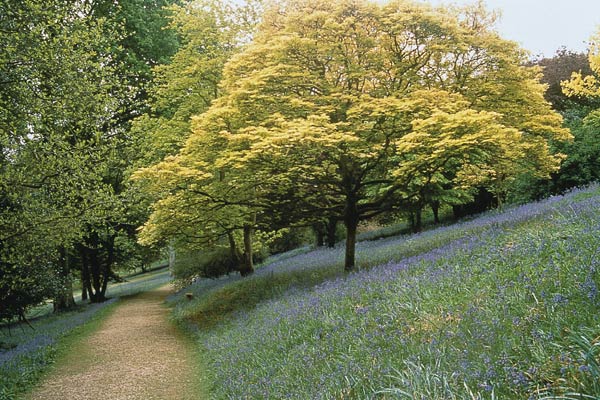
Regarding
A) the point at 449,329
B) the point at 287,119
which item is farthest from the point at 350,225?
the point at 449,329

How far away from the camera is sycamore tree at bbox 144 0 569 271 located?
1064cm

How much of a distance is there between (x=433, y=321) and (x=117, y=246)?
29094 millimetres

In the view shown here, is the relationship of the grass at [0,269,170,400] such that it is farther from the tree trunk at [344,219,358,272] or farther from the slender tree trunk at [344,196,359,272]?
the slender tree trunk at [344,196,359,272]

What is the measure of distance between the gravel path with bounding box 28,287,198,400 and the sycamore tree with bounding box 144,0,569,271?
354cm

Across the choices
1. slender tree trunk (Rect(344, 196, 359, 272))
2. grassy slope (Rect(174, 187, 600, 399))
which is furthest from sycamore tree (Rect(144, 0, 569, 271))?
grassy slope (Rect(174, 187, 600, 399))

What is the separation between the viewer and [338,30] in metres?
11.5

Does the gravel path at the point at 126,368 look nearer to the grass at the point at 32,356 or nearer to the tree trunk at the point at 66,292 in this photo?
the grass at the point at 32,356

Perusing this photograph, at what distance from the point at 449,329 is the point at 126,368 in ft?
26.5

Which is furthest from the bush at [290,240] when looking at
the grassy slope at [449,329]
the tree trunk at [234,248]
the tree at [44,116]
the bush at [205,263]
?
the grassy slope at [449,329]

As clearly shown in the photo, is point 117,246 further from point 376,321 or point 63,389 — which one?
point 376,321

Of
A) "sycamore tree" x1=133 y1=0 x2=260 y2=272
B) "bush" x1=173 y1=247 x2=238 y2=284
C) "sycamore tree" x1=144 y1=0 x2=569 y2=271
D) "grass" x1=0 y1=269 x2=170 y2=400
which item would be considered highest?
"sycamore tree" x1=133 y1=0 x2=260 y2=272

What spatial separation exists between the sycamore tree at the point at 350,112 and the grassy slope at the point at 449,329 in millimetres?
2828

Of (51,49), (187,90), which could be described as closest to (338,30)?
(51,49)

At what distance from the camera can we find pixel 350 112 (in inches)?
434
